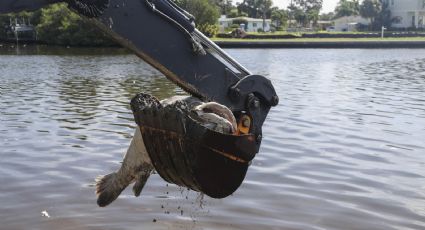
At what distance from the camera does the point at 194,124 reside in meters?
3.35

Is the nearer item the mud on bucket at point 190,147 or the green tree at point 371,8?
the mud on bucket at point 190,147

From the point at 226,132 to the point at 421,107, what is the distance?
540 inches

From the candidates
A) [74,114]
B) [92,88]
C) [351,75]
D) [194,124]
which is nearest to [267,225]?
[194,124]

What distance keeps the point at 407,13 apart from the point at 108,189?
91707mm

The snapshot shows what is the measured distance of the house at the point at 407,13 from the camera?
87.6m

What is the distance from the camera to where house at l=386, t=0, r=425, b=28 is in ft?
287

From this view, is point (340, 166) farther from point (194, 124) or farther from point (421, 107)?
point (421, 107)

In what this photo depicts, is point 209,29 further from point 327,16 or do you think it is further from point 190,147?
point 327,16

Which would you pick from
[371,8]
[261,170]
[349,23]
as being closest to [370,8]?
[371,8]

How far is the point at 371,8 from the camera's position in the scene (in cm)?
9006

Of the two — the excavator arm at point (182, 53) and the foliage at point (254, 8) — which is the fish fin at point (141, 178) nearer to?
the excavator arm at point (182, 53)

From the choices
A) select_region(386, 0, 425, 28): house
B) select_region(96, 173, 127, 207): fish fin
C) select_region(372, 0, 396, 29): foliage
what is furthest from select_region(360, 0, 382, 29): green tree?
select_region(96, 173, 127, 207): fish fin

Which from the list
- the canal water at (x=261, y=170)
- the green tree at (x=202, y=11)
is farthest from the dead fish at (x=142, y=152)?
the green tree at (x=202, y=11)

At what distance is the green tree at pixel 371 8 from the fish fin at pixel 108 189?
8978cm
